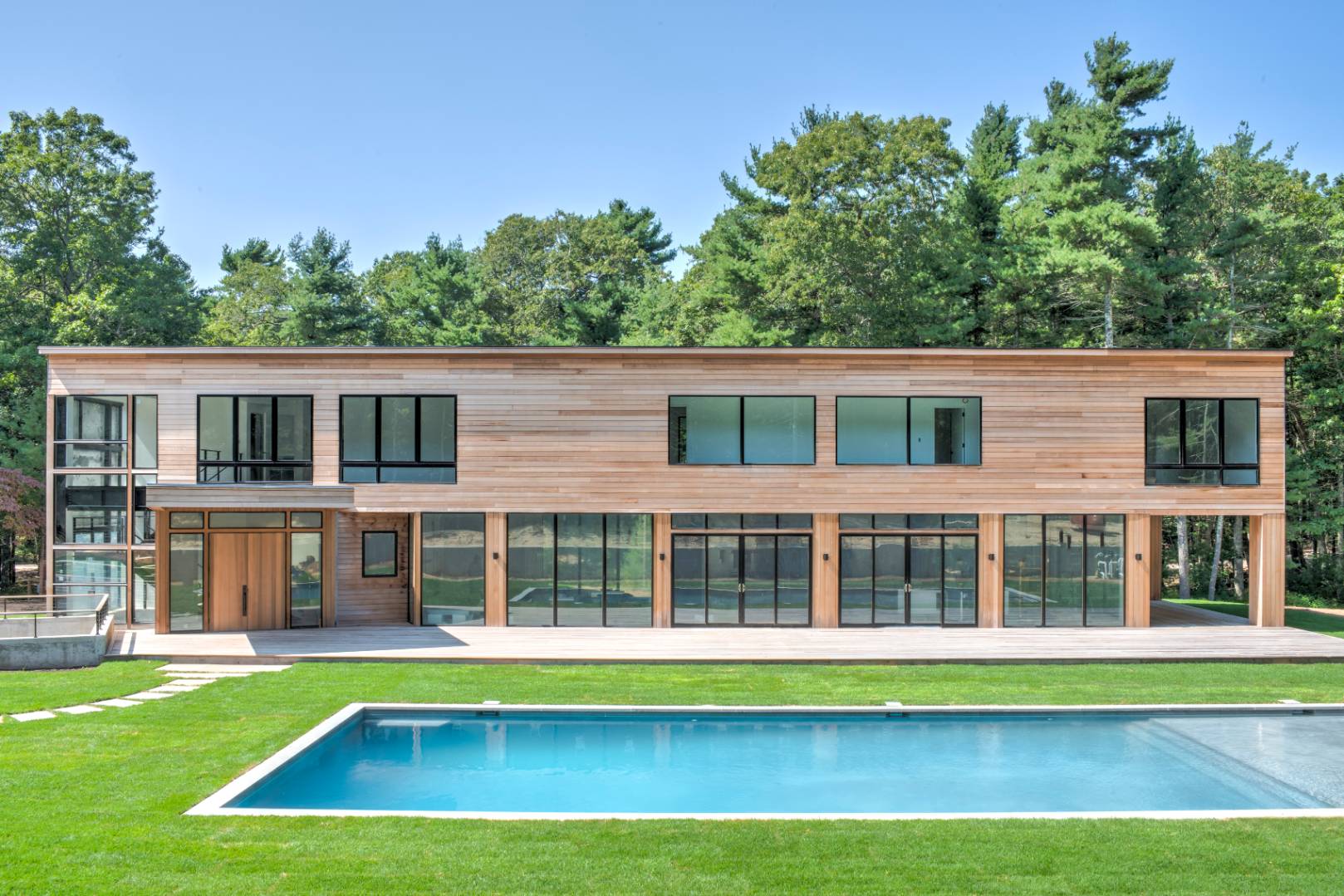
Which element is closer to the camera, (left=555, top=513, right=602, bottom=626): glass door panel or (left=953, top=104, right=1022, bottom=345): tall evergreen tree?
(left=555, top=513, right=602, bottom=626): glass door panel

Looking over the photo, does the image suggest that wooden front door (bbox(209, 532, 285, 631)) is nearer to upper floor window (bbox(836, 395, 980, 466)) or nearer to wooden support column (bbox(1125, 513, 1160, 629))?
upper floor window (bbox(836, 395, 980, 466))

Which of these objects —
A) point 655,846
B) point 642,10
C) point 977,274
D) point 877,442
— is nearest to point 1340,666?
point 877,442

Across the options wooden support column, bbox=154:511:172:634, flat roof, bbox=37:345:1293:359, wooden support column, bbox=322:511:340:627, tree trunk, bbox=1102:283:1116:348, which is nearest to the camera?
wooden support column, bbox=154:511:172:634

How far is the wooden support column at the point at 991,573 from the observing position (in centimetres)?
2095

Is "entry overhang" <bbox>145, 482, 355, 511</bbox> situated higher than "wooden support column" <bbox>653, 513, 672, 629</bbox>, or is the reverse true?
"entry overhang" <bbox>145, 482, 355, 511</bbox>

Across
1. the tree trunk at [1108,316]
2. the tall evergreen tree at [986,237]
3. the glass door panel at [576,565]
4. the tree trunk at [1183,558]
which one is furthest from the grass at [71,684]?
the tree trunk at [1183,558]

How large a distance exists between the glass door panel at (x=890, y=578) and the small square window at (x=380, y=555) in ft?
33.5

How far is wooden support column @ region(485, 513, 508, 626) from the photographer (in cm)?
2084

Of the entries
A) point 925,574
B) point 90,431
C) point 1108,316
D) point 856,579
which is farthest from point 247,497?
point 1108,316

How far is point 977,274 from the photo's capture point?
112ft

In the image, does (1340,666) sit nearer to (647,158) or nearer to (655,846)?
(655,846)

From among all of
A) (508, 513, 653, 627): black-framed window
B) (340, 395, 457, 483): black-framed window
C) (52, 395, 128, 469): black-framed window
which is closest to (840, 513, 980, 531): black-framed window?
(508, 513, 653, 627): black-framed window

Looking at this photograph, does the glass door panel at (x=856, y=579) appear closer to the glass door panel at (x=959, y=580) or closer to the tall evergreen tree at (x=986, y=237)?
the glass door panel at (x=959, y=580)

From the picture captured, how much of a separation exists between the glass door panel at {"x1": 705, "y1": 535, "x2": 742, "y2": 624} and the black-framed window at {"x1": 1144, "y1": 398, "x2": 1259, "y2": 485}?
8.87 m
